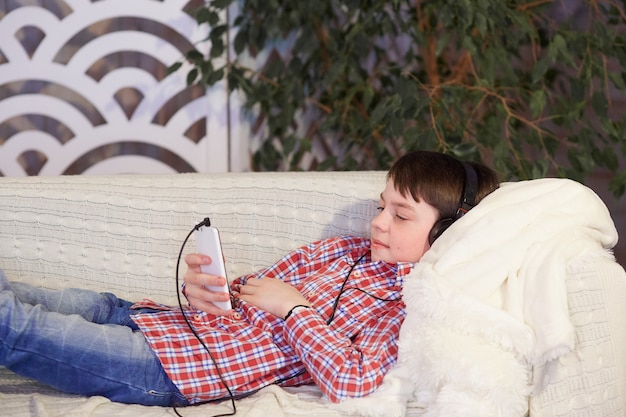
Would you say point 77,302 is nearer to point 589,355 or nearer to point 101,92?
point 589,355

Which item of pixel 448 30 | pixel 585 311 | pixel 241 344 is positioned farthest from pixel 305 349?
pixel 448 30

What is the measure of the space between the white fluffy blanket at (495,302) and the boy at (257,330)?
0.34 ft

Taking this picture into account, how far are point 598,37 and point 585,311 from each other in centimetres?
135

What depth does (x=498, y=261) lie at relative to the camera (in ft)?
4.39

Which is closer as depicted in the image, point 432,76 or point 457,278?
point 457,278

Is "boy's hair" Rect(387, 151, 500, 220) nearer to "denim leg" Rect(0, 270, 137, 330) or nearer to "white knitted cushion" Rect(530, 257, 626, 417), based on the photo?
"white knitted cushion" Rect(530, 257, 626, 417)

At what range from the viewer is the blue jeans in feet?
4.60

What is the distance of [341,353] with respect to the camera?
1.36m

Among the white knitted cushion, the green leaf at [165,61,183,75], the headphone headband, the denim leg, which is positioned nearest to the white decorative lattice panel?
the green leaf at [165,61,183,75]

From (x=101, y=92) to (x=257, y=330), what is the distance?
4.81ft

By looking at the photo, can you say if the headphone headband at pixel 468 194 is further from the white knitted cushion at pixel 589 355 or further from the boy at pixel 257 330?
the white knitted cushion at pixel 589 355

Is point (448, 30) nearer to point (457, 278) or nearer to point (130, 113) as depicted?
point (130, 113)

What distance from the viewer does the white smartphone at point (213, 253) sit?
1458 mm

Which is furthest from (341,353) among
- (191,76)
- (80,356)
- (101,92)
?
(101,92)
